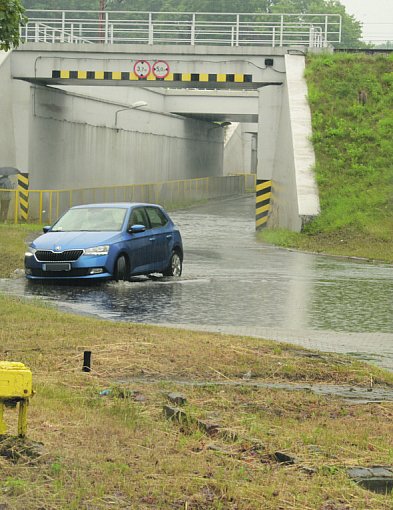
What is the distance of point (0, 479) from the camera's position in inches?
238

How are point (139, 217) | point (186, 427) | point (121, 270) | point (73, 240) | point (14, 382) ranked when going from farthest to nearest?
1. point (139, 217)
2. point (121, 270)
3. point (73, 240)
4. point (186, 427)
5. point (14, 382)

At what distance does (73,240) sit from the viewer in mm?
19375

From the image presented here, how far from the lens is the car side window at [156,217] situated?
2128cm

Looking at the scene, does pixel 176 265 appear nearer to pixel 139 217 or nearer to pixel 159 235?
pixel 159 235

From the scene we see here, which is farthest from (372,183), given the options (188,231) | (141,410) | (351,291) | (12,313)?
(141,410)

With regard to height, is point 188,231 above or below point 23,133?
below

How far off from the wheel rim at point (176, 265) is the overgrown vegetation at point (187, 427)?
9.43 meters

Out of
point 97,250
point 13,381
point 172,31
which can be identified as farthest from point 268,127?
point 13,381

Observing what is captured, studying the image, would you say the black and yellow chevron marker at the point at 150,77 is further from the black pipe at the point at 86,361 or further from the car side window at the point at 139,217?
the black pipe at the point at 86,361

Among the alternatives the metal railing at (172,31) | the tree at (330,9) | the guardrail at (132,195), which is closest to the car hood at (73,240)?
the metal railing at (172,31)

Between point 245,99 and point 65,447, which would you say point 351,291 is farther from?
point 245,99

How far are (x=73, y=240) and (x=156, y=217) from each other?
Answer: 2.64m

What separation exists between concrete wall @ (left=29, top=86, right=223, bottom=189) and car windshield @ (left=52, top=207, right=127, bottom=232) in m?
18.0

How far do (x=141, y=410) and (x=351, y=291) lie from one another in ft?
38.6
